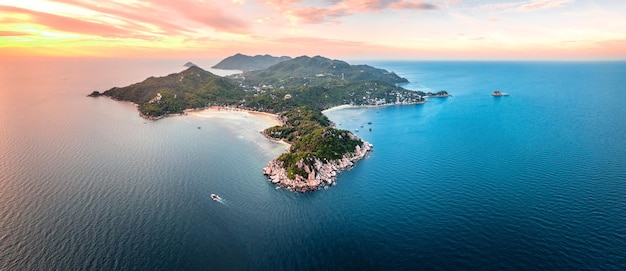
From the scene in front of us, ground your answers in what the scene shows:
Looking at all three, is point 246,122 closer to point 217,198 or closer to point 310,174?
point 310,174

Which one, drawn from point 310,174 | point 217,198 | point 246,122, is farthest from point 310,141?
point 246,122

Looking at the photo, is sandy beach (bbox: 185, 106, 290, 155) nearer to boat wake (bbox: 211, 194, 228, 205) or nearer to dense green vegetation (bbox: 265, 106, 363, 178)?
dense green vegetation (bbox: 265, 106, 363, 178)

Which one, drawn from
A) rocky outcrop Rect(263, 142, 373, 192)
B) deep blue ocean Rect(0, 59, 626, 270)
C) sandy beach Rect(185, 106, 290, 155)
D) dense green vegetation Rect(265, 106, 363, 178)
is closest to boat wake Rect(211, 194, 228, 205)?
deep blue ocean Rect(0, 59, 626, 270)

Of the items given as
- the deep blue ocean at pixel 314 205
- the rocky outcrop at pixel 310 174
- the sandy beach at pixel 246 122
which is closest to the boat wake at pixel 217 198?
the deep blue ocean at pixel 314 205

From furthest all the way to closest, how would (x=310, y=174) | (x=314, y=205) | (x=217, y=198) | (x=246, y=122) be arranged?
(x=246, y=122), (x=310, y=174), (x=217, y=198), (x=314, y=205)

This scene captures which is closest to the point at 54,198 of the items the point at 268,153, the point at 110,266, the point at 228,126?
the point at 110,266

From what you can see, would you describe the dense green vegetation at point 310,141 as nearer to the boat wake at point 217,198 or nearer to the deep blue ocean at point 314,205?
the deep blue ocean at point 314,205
